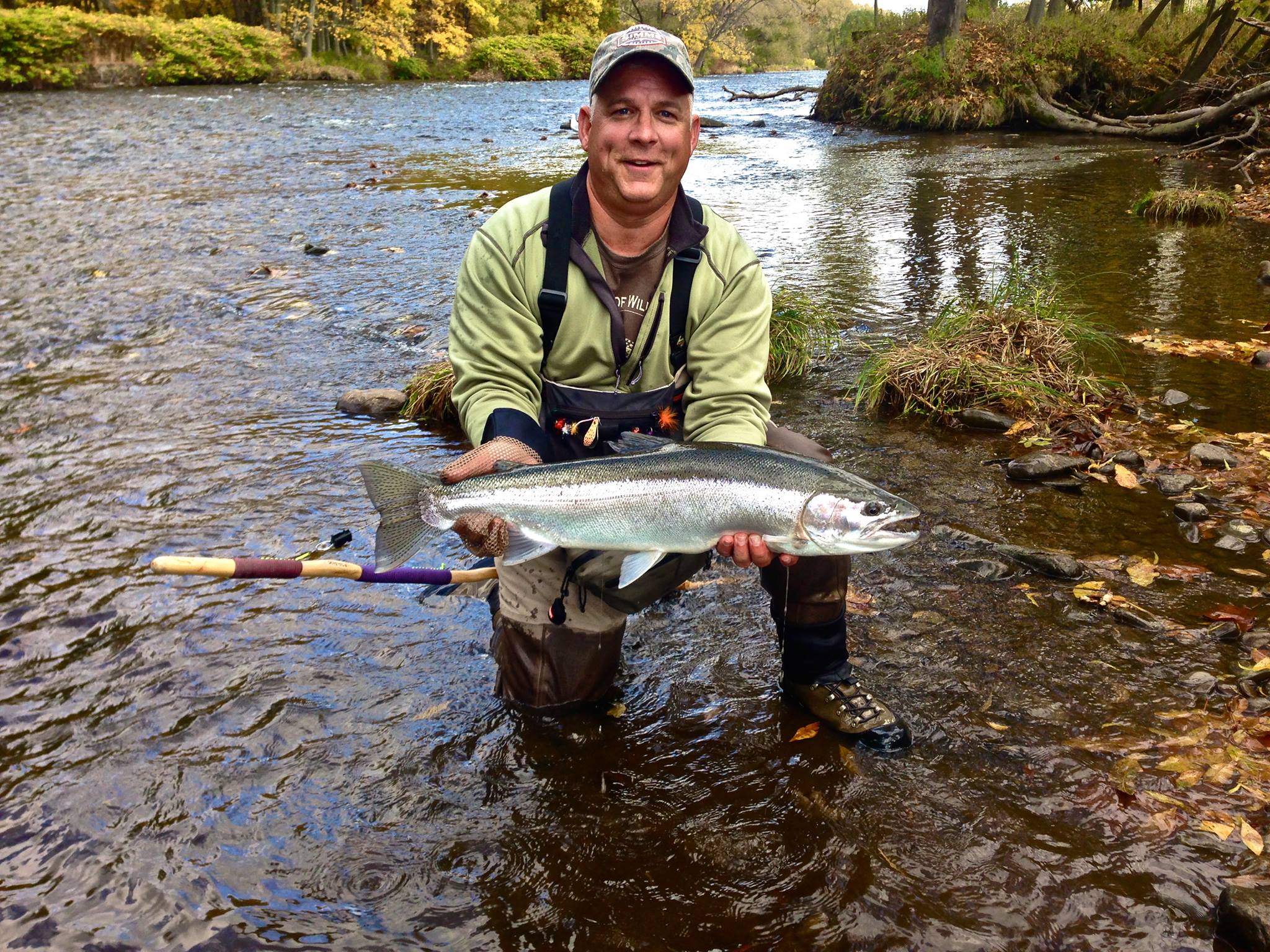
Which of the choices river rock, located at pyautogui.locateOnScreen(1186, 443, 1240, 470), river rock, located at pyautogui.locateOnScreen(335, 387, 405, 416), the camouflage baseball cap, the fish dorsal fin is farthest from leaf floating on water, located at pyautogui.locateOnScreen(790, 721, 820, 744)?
river rock, located at pyautogui.locateOnScreen(335, 387, 405, 416)

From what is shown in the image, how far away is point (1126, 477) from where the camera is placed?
5391 mm

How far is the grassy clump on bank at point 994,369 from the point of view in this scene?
6.36 m

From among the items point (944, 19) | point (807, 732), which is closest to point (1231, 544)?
point (807, 732)

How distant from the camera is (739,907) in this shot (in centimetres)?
288

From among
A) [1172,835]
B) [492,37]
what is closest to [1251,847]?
[1172,835]

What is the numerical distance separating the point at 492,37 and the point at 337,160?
43.0 m

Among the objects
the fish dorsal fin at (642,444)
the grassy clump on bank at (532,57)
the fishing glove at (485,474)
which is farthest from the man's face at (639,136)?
the grassy clump on bank at (532,57)

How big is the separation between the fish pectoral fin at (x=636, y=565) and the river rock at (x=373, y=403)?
159 inches

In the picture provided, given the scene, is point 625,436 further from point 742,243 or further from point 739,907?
point 739,907

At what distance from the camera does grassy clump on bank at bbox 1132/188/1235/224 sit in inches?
445

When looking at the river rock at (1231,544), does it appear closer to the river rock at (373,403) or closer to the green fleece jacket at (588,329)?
the green fleece jacket at (588,329)

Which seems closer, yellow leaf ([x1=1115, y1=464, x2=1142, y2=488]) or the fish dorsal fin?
the fish dorsal fin

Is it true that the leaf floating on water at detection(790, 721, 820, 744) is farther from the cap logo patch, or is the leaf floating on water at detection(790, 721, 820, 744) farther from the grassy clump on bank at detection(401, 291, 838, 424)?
the grassy clump on bank at detection(401, 291, 838, 424)

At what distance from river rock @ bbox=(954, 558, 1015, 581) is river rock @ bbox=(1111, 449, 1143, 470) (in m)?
1.44
